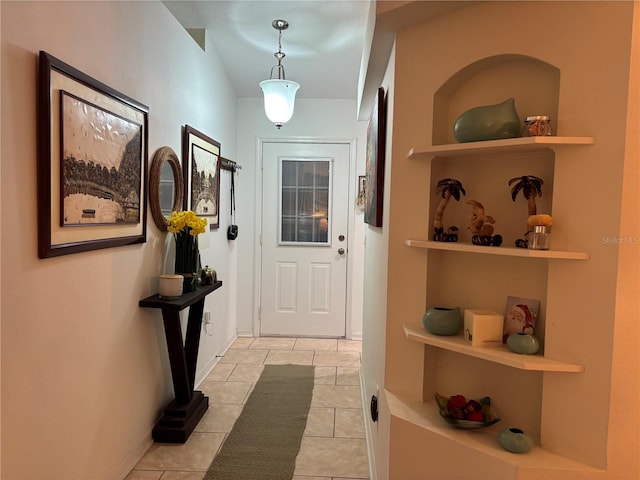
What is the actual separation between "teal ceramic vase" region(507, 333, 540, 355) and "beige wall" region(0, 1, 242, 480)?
1610 mm

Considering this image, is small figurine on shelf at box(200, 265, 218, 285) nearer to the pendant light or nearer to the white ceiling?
the pendant light

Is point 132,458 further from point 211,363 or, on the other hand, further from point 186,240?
point 211,363

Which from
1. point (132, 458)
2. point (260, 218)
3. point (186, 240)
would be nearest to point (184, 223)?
point (186, 240)

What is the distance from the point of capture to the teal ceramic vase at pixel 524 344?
143 centimetres

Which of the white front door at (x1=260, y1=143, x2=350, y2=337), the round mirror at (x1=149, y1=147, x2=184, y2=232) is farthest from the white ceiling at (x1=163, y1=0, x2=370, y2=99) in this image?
the round mirror at (x1=149, y1=147, x2=184, y2=232)

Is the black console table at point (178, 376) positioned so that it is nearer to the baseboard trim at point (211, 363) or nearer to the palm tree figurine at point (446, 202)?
the baseboard trim at point (211, 363)

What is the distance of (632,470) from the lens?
1.31 meters

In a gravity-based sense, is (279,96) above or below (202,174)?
above

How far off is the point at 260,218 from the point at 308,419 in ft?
7.47

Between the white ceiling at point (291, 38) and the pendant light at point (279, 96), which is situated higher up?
the white ceiling at point (291, 38)

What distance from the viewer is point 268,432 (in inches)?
101

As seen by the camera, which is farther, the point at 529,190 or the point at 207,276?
the point at 207,276

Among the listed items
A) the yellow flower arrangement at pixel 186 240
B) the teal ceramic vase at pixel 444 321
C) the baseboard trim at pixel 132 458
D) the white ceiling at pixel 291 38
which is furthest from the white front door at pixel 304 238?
the teal ceramic vase at pixel 444 321

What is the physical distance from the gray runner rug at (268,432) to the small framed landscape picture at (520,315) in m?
1.33
